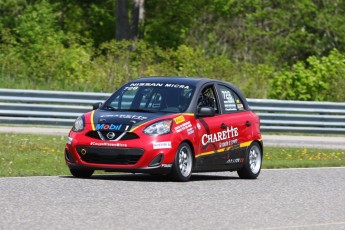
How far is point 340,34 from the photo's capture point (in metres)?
44.8

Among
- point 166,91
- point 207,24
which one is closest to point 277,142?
point 166,91

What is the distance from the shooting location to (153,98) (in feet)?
51.4

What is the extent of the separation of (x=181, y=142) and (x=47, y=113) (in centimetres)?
1212

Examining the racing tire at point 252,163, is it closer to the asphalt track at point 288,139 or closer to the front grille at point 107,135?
the front grille at point 107,135

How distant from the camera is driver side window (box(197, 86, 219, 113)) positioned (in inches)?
632

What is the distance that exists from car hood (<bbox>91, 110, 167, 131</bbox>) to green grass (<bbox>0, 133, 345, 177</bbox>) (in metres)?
1.29

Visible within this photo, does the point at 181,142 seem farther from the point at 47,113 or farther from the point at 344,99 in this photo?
the point at 344,99

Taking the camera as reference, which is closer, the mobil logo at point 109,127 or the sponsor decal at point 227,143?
the mobil logo at point 109,127

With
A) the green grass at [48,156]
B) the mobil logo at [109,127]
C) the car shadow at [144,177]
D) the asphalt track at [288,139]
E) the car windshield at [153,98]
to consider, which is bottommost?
the asphalt track at [288,139]

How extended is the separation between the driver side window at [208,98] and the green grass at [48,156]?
7.16 feet

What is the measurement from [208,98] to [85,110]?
10.9 meters

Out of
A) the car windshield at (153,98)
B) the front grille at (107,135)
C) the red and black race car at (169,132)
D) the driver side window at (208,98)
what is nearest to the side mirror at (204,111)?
the red and black race car at (169,132)

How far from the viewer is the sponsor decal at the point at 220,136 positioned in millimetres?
15531

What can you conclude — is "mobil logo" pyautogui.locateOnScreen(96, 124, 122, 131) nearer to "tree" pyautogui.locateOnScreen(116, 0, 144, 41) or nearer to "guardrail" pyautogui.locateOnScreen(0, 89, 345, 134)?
"guardrail" pyautogui.locateOnScreen(0, 89, 345, 134)
